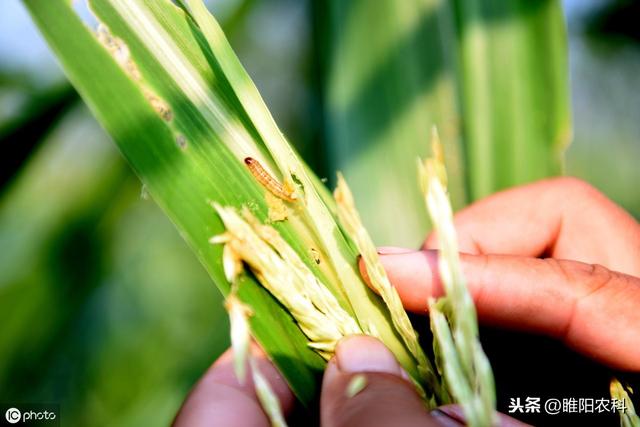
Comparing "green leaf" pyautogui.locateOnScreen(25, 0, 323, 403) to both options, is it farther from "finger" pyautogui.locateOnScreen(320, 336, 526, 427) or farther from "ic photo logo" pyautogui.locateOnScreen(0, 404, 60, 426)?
"ic photo logo" pyautogui.locateOnScreen(0, 404, 60, 426)

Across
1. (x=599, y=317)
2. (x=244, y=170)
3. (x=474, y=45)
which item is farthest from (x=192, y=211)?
(x=474, y=45)

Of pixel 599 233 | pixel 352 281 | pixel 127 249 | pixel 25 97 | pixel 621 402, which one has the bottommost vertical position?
pixel 621 402

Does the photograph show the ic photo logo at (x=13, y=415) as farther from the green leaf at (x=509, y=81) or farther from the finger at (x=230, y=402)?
the green leaf at (x=509, y=81)

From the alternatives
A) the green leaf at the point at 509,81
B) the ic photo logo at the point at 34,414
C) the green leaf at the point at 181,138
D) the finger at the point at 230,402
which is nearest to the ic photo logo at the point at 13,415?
the ic photo logo at the point at 34,414

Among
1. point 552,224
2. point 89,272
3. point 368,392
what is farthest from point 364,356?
point 89,272

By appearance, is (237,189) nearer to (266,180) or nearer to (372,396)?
(266,180)

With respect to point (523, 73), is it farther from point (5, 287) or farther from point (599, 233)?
point (5, 287)
